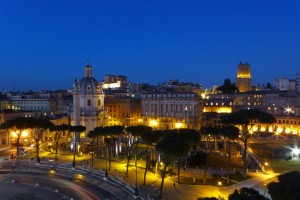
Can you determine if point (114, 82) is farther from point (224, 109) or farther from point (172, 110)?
point (172, 110)

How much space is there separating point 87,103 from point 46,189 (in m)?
48.7

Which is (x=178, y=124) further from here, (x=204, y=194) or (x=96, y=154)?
(x=204, y=194)

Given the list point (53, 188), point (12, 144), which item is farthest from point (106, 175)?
point (12, 144)

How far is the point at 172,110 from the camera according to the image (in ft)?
353

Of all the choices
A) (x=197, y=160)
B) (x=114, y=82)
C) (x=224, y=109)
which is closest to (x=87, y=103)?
(x=197, y=160)

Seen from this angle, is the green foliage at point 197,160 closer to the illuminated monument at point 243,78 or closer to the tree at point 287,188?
the tree at point 287,188

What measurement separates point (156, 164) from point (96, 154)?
68.4 feet

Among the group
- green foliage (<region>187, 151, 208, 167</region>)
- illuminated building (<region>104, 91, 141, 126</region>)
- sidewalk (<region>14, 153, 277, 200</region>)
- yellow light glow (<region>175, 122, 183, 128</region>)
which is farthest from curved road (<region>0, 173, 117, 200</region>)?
illuminated building (<region>104, 91, 141, 126</region>)

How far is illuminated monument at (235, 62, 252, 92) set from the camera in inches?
6196

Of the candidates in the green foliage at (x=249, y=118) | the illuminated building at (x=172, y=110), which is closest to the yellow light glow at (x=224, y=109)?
the illuminated building at (x=172, y=110)

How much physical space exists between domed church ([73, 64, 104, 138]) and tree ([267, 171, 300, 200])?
2720 inches

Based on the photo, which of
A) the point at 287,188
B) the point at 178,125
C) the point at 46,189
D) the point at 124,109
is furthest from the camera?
the point at 124,109

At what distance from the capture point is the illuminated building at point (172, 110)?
104250 millimetres

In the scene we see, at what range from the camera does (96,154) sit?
65.6 metres
